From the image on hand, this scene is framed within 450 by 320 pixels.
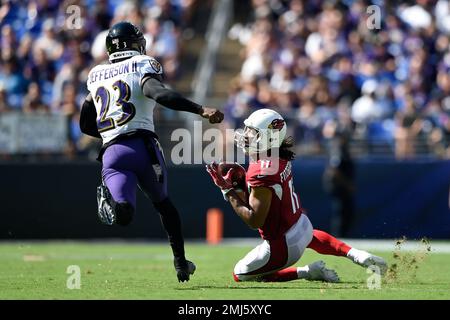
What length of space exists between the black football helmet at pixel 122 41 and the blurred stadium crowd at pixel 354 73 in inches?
296

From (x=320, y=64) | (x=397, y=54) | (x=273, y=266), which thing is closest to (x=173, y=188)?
(x=320, y=64)

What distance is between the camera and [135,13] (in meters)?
19.1

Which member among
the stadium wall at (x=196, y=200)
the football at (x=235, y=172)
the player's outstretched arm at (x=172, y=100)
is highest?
the player's outstretched arm at (x=172, y=100)

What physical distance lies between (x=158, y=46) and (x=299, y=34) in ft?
8.97

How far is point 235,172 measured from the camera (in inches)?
329

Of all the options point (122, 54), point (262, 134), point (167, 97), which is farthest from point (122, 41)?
Answer: point (262, 134)

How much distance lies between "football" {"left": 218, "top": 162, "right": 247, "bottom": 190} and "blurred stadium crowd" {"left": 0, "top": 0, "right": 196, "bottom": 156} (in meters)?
9.06

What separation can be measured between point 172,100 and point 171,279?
197 cm

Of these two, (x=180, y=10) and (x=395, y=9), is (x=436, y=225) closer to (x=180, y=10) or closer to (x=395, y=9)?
(x=395, y=9)

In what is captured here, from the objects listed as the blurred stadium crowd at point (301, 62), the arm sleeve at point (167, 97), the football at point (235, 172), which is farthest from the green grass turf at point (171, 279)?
the blurred stadium crowd at point (301, 62)

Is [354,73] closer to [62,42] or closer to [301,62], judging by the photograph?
[301,62]

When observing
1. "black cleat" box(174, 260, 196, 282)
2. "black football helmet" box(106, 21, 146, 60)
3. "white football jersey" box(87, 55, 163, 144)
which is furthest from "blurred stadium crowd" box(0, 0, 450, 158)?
"black cleat" box(174, 260, 196, 282)

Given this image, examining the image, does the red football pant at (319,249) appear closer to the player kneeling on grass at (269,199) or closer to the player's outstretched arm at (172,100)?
the player kneeling on grass at (269,199)

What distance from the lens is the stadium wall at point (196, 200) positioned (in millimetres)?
16328
